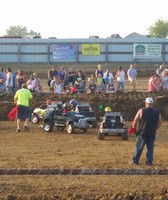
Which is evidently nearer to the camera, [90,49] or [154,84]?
[154,84]

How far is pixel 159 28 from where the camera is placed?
287ft

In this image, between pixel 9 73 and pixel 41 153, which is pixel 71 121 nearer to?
pixel 41 153

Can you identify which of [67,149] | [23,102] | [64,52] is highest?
[64,52]

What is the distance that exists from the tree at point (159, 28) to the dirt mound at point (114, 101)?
61.6 metres

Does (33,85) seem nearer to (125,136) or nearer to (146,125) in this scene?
(125,136)

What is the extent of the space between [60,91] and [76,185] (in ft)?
50.5

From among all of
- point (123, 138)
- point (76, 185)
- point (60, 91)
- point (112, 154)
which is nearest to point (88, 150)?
point (112, 154)

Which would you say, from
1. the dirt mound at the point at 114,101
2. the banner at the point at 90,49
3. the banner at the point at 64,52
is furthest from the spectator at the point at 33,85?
the banner at the point at 90,49

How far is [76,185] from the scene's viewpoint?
35.7ft

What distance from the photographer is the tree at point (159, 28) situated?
8656 centimetres

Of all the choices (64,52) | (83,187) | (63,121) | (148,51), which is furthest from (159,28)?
(83,187)

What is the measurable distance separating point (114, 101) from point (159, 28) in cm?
6408

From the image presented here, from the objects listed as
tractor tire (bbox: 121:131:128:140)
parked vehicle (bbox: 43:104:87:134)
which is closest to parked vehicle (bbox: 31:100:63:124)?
parked vehicle (bbox: 43:104:87:134)

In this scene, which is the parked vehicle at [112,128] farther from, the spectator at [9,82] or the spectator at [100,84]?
the spectator at [9,82]
